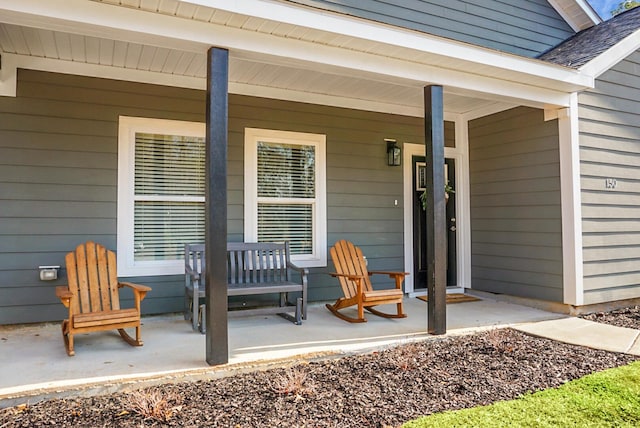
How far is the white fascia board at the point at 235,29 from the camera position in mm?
2799

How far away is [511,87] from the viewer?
14.7 feet

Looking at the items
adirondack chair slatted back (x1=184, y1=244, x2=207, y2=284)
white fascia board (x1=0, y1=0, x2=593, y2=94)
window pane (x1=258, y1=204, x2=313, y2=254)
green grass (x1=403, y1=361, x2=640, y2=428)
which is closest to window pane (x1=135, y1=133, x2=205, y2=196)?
adirondack chair slatted back (x1=184, y1=244, x2=207, y2=284)

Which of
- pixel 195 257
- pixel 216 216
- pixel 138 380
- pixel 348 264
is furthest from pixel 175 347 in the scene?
pixel 348 264

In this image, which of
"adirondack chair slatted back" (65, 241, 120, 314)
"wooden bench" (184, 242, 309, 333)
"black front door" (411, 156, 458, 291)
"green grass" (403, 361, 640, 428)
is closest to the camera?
"green grass" (403, 361, 640, 428)

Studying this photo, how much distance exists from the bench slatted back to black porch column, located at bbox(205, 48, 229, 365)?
1297 millimetres

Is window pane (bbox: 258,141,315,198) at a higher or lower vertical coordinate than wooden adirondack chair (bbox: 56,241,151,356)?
higher

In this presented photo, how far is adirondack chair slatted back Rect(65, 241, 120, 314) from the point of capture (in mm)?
3822

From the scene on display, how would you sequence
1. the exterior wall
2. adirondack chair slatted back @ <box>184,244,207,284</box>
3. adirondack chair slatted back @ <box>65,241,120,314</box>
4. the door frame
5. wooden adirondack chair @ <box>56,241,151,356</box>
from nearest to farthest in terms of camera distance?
wooden adirondack chair @ <box>56,241,151,356</box>
adirondack chair slatted back @ <box>65,241,120,314</box>
the exterior wall
adirondack chair slatted back @ <box>184,244,207,284</box>
the door frame

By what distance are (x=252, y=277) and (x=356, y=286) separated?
110cm

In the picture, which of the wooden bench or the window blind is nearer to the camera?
the wooden bench

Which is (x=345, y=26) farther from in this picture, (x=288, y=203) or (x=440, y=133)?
(x=288, y=203)

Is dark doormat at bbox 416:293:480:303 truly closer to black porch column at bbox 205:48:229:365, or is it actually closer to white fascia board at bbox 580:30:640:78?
white fascia board at bbox 580:30:640:78

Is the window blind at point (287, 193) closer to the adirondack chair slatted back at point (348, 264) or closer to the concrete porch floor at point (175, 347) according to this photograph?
the adirondack chair slatted back at point (348, 264)

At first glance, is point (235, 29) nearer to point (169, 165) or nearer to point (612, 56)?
point (169, 165)
